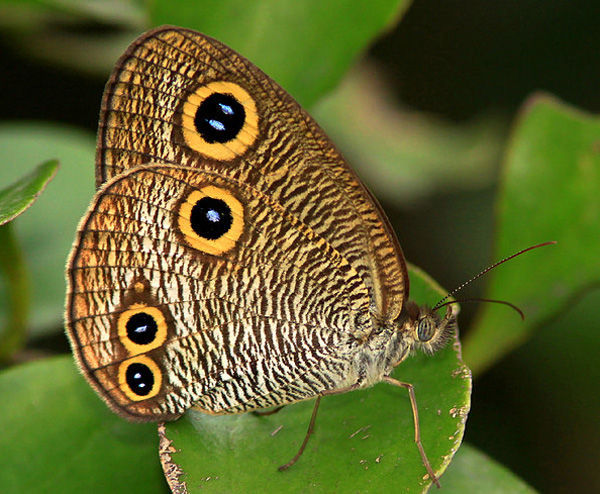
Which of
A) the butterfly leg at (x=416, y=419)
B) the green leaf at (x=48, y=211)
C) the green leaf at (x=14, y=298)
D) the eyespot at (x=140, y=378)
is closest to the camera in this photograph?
the butterfly leg at (x=416, y=419)

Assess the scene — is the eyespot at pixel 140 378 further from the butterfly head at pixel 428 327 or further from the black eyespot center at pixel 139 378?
the butterfly head at pixel 428 327

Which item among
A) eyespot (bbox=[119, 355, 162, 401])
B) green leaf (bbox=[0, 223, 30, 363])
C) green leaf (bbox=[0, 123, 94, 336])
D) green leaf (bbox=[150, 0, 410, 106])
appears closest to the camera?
eyespot (bbox=[119, 355, 162, 401])

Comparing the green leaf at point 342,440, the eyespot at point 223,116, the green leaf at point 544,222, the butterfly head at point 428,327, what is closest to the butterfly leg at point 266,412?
the green leaf at point 342,440

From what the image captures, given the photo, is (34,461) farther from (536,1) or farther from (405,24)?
(536,1)

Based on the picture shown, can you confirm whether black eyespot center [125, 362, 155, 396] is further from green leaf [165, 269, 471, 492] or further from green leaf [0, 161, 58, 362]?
green leaf [0, 161, 58, 362]

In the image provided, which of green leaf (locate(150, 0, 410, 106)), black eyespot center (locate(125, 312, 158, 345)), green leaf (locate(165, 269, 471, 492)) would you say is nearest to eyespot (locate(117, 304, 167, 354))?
black eyespot center (locate(125, 312, 158, 345))

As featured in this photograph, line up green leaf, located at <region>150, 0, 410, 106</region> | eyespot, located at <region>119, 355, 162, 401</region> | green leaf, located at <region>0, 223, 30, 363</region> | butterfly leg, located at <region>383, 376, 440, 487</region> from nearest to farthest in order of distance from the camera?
butterfly leg, located at <region>383, 376, 440, 487</region>
eyespot, located at <region>119, 355, 162, 401</region>
green leaf, located at <region>0, 223, 30, 363</region>
green leaf, located at <region>150, 0, 410, 106</region>
